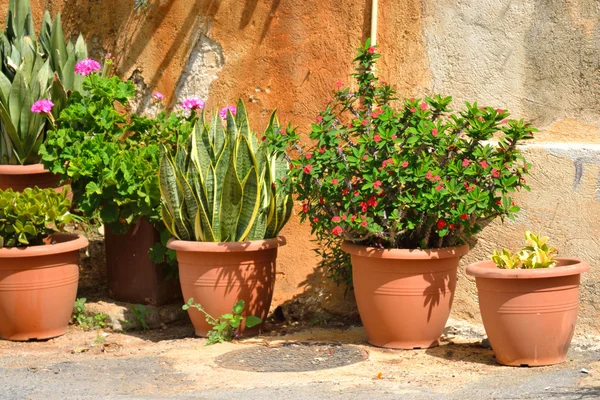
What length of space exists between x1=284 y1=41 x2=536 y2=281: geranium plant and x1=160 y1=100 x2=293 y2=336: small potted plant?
1.17 feet

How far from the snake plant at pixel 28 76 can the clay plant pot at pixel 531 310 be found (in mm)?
3248

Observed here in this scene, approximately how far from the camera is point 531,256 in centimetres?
500

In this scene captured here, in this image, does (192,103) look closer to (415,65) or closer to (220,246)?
(220,246)

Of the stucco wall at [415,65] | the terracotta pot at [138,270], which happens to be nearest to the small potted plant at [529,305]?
the stucco wall at [415,65]

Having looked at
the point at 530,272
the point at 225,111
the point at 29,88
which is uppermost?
Answer: the point at 29,88

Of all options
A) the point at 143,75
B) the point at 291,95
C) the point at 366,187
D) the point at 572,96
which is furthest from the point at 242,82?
the point at 572,96

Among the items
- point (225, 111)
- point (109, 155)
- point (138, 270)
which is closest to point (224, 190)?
point (225, 111)

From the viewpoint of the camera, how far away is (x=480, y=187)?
5203 mm

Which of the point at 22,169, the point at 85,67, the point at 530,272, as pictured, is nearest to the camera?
the point at 530,272

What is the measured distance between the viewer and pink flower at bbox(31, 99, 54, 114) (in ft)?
20.5

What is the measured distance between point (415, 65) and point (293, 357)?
1899mm

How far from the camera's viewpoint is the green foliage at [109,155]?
6.05m

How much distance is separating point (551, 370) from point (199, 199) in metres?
2.14

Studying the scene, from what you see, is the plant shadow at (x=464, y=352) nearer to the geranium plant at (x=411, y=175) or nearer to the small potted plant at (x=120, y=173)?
the geranium plant at (x=411, y=175)
